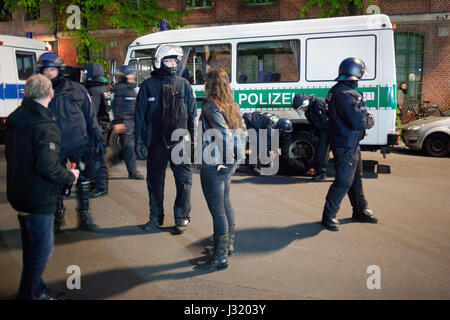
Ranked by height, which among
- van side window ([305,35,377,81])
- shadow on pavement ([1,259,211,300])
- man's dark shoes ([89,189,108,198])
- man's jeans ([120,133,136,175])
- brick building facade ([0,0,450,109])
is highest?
brick building facade ([0,0,450,109])

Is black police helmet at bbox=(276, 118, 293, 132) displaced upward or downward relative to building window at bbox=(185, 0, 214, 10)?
downward

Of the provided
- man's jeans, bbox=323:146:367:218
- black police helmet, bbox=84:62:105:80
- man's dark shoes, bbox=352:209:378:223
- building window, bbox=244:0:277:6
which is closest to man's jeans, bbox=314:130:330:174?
man's dark shoes, bbox=352:209:378:223

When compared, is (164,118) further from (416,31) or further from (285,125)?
(416,31)

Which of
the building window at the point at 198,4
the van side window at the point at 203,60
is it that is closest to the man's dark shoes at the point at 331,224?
the van side window at the point at 203,60

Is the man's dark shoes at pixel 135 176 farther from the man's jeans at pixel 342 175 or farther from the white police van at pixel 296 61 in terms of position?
the man's jeans at pixel 342 175

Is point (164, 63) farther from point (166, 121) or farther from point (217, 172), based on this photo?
point (217, 172)

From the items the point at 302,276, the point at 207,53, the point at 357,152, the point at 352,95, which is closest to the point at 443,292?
the point at 302,276

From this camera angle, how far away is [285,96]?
8.81 metres

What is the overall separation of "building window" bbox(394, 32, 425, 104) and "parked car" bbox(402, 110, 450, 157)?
329 inches

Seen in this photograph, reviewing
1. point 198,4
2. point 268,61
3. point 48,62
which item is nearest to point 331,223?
point 48,62

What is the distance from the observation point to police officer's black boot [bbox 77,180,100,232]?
506cm

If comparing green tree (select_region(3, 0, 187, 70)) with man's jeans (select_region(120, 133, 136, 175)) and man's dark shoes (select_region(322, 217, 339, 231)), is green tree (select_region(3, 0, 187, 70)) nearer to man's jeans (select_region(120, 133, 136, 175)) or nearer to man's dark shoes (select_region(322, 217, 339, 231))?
man's jeans (select_region(120, 133, 136, 175))

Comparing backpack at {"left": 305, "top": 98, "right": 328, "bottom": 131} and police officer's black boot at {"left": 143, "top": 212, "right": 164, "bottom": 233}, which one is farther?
backpack at {"left": 305, "top": 98, "right": 328, "bottom": 131}

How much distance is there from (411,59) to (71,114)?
1737 cm
